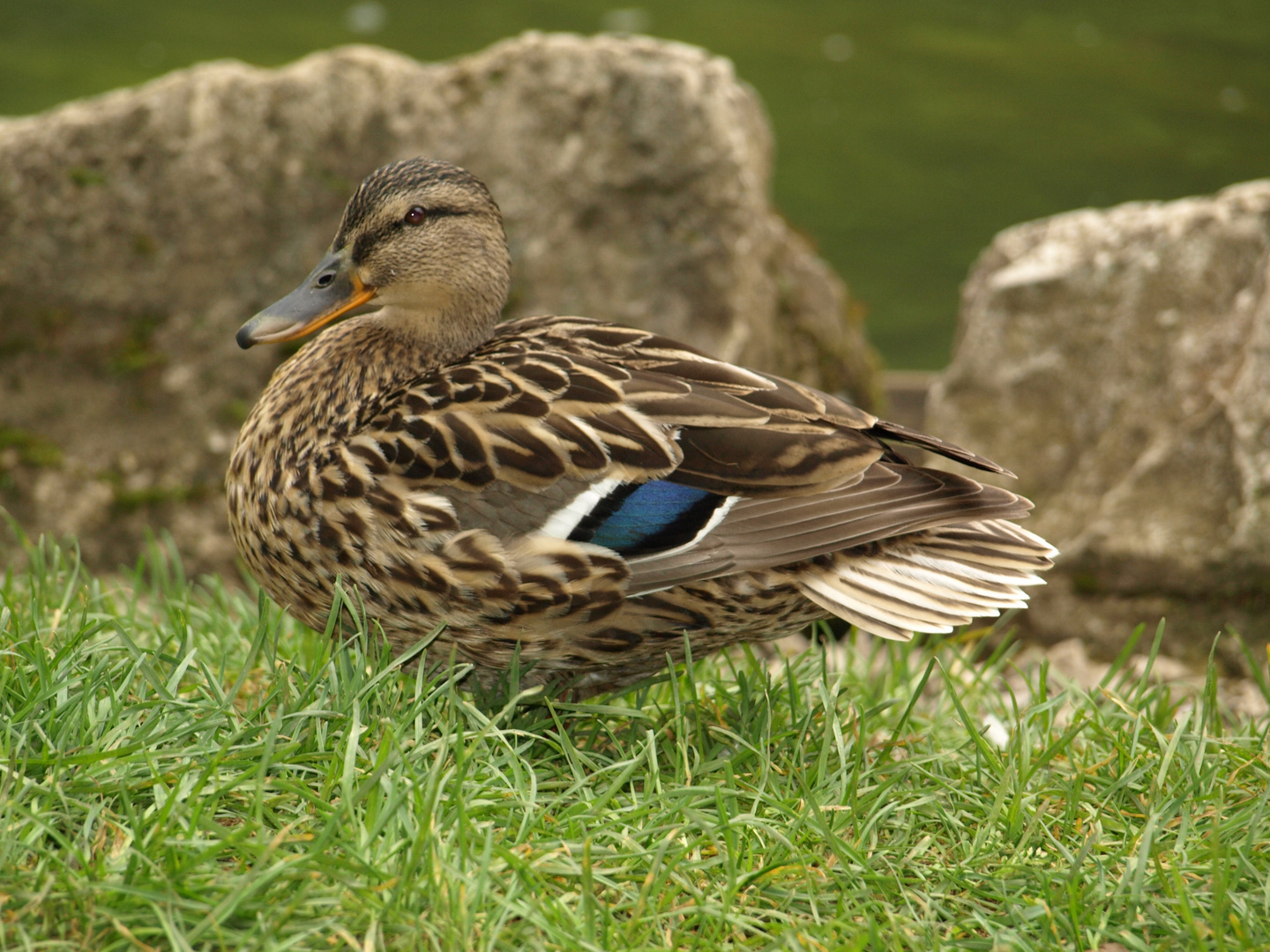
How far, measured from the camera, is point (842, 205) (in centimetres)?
1182

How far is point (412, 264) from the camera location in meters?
3.22

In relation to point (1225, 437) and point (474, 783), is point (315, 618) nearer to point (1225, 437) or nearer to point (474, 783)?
point (474, 783)

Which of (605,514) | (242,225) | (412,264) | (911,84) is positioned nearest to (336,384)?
(412,264)

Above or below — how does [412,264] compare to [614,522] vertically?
above

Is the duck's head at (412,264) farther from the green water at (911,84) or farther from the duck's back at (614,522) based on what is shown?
the green water at (911,84)

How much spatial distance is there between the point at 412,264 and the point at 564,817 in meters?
1.49

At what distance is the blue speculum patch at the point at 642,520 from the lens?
9.11 ft

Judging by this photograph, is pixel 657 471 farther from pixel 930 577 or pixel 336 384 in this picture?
pixel 336 384

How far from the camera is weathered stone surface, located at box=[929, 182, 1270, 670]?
4609 mm

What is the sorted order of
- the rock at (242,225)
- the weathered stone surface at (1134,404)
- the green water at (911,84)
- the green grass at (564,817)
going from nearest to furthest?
1. the green grass at (564,817)
2. the weathered stone surface at (1134,404)
3. the rock at (242,225)
4. the green water at (911,84)

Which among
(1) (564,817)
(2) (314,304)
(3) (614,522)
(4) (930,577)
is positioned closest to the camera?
(1) (564,817)

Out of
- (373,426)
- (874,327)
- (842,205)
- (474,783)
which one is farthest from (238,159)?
(842,205)

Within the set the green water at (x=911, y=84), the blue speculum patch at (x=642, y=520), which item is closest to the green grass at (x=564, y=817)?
the blue speculum patch at (x=642, y=520)

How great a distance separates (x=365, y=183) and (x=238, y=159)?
215 centimetres
